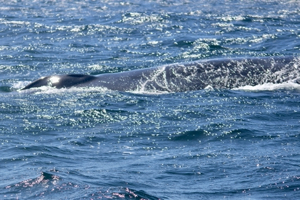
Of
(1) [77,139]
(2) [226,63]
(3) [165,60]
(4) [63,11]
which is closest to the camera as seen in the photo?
(1) [77,139]

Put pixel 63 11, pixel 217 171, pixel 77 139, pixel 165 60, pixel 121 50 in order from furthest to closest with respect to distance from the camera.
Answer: pixel 63 11, pixel 121 50, pixel 165 60, pixel 77 139, pixel 217 171

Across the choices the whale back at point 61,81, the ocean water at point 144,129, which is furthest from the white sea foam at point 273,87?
the whale back at point 61,81

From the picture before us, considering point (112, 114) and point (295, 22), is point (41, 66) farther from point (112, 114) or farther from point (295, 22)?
point (295, 22)

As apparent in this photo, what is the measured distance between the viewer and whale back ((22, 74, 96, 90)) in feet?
57.3

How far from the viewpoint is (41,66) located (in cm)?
2283

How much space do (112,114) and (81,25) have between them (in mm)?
18247

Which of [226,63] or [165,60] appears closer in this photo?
[226,63]

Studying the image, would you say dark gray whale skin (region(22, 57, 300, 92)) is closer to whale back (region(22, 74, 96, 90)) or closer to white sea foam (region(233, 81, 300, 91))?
whale back (region(22, 74, 96, 90))

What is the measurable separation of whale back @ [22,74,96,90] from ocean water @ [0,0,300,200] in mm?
261

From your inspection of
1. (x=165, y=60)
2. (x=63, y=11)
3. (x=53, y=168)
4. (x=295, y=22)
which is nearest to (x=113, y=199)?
(x=53, y=168)

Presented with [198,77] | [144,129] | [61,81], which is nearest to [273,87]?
[198,77]

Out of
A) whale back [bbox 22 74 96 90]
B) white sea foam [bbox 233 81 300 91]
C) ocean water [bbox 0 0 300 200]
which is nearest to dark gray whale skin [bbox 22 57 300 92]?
whale back [bbox 22 74 96 90]

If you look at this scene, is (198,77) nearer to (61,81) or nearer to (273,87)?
(273,87)

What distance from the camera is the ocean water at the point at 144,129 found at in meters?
9.92
